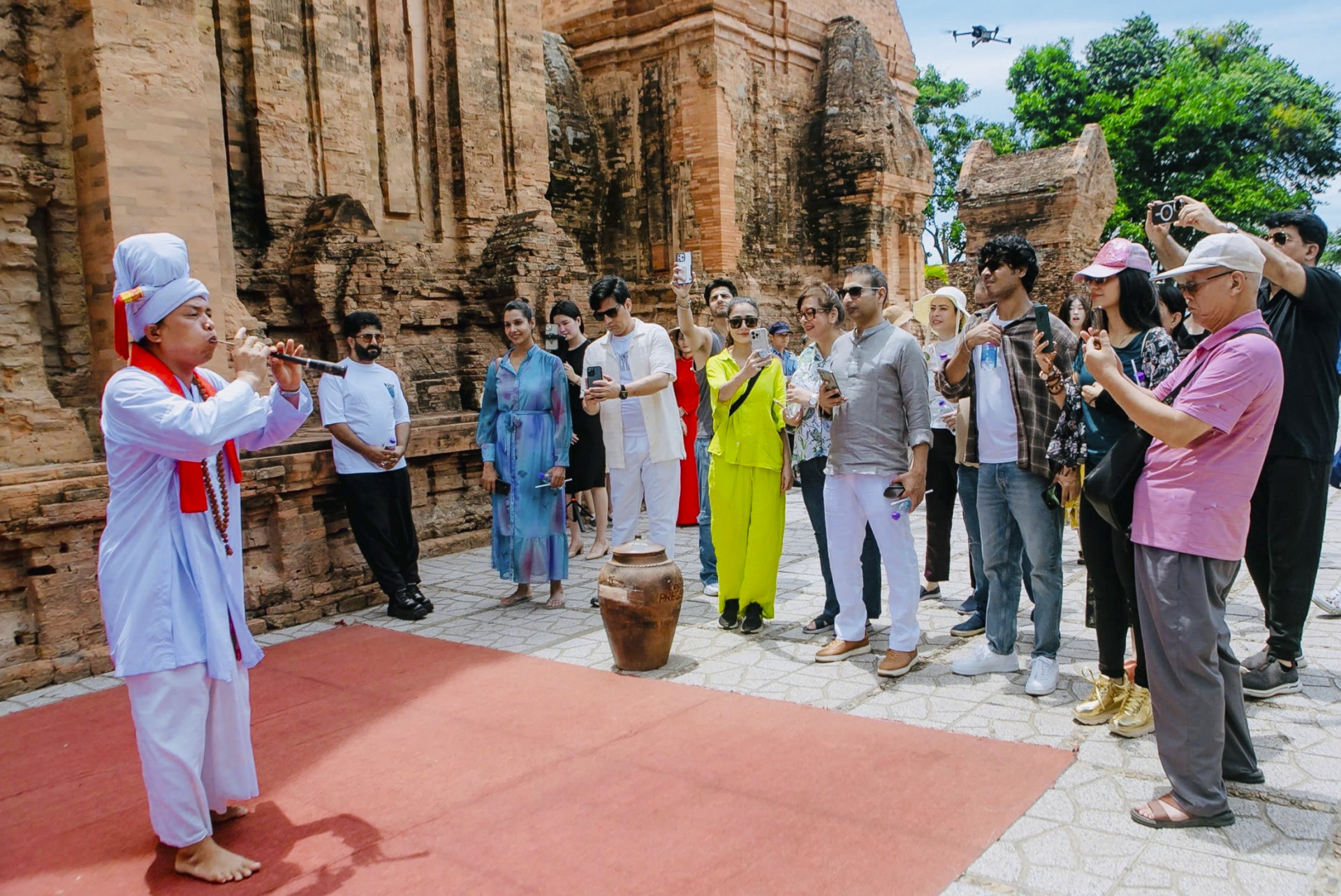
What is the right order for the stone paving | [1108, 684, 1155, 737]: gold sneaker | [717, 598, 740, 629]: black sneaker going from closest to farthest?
the stone paving < [1108, 684, 1155, 737]: gold sneaker < [717, 598, 740, 629]: black sneaker

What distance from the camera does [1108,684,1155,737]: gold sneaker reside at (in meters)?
3.89

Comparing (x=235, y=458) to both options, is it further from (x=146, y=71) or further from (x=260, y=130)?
(x=260, y=130)

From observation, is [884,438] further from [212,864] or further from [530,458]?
[212,864]

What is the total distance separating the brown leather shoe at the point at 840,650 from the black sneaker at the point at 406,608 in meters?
2.77

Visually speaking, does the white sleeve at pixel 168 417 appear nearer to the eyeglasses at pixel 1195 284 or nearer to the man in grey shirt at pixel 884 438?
the man in grey shirt at pixel 884 438

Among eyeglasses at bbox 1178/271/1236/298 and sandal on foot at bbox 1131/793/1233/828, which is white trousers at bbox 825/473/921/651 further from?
eyeglasses at bbox 1178/271/1236/298

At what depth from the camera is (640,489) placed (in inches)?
252

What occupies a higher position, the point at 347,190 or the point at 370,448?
the point at 347,190

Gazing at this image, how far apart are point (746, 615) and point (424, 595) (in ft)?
8.56

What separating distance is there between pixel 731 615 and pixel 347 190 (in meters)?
6.29

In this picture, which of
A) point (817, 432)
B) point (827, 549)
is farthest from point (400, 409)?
point (827, 549)

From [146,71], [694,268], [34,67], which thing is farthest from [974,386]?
[694,268]

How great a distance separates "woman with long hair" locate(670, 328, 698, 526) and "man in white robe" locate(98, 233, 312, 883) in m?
5.49

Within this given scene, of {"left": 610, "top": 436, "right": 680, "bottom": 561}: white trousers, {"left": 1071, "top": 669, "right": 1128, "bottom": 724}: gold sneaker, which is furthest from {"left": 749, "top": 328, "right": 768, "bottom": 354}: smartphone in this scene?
{"left": 1071, "top": 669, "right": 1128, "bottom": 724}: gold sneaker
